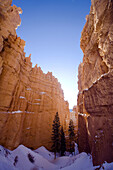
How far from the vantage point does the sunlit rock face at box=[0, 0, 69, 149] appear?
17.9m

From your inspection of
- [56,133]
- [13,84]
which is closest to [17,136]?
[56,133]

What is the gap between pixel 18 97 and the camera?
22641 millimetres

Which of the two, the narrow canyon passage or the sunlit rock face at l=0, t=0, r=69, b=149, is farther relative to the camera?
the sunlit rock face at l=0, t=0, r=69, b=149

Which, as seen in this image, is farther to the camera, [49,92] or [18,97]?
[49,92]

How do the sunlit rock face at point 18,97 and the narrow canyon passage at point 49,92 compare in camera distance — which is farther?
the sunlit rock face at point 18,97

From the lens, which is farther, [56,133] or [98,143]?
[56,133]

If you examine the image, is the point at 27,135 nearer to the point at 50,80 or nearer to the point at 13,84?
the point at 13,84

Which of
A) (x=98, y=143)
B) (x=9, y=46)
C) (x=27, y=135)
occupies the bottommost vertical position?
(x=27, y=135)

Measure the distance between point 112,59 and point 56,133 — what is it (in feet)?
78.1

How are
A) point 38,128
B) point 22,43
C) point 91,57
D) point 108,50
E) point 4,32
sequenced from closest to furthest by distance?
point 108,50
point 91,57
point 4,32
point 22,43
point 38,128

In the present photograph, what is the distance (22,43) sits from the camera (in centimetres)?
2325

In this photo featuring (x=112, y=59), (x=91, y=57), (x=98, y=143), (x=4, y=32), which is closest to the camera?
(x=112, y=59)

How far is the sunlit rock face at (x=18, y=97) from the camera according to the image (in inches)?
703

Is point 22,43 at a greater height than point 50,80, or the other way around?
point 22,43
